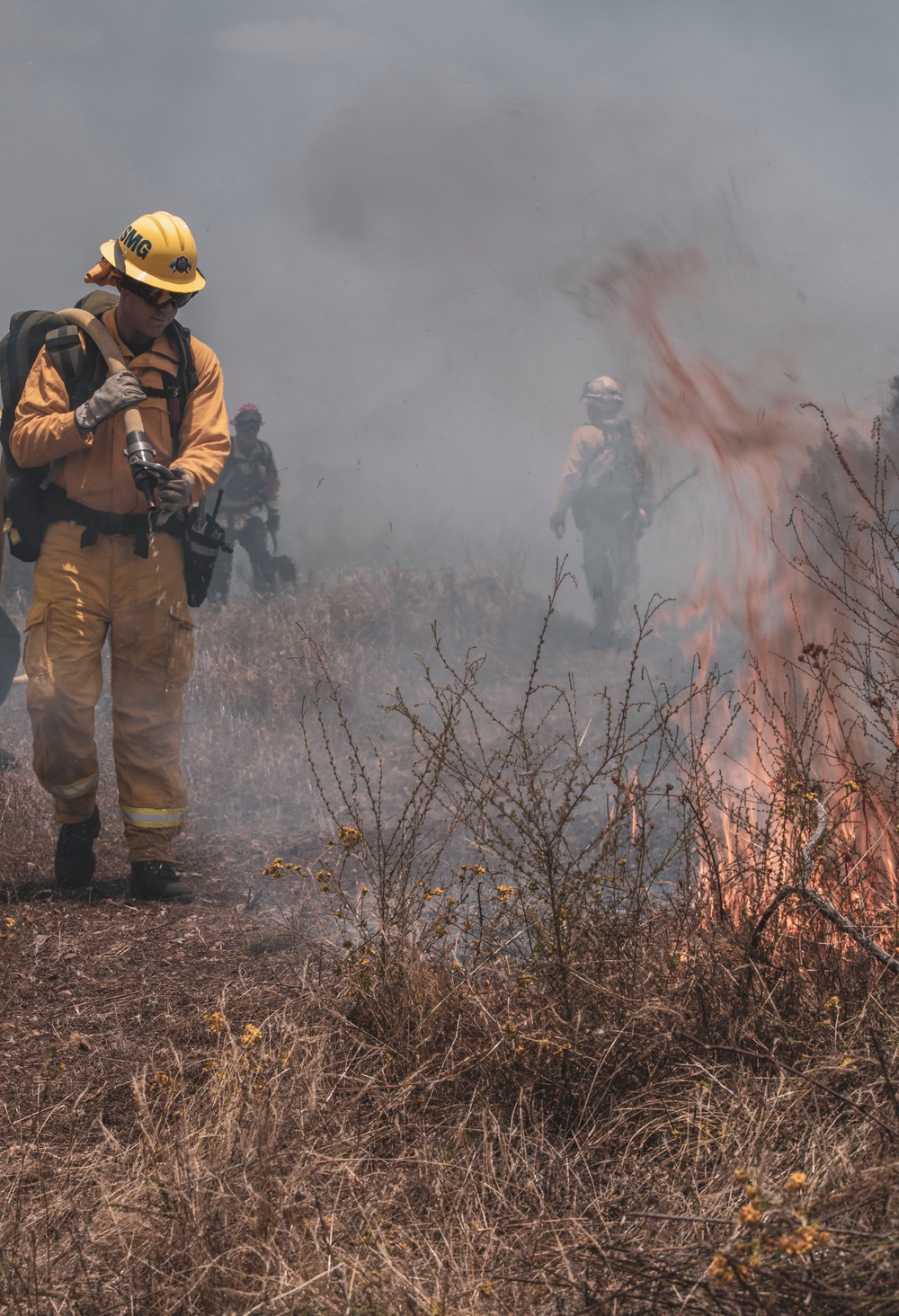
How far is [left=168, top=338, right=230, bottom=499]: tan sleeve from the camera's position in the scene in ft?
13.1

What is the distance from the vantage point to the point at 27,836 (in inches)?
179

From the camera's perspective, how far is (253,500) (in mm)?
10625

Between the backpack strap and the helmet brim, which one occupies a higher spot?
the helmet brim

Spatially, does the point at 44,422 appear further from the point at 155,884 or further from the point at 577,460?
the point at 577,460

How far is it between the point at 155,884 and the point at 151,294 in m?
2.18

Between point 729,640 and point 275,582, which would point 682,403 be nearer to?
point 729,640

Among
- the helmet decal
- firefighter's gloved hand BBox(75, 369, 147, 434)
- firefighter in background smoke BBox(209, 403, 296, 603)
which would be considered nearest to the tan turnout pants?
firefighter's gloved hand BBox(75, 369, 147, 434)

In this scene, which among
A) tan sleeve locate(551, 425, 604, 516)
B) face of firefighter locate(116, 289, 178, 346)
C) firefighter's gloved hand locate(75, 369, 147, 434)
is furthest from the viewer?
tan sleeve locate(551, 425, 604, 516)

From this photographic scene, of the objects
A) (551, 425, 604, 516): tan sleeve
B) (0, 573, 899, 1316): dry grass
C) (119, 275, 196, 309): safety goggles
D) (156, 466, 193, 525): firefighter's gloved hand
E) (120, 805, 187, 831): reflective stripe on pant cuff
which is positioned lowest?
(0, 573, 899, 1316): dry grass

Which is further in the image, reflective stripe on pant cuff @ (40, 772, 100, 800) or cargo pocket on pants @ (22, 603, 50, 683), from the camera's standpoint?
reflective stripe on pant cuff @ (40, 772, 100, 800)

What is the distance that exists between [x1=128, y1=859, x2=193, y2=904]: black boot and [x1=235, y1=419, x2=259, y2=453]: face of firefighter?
723cm

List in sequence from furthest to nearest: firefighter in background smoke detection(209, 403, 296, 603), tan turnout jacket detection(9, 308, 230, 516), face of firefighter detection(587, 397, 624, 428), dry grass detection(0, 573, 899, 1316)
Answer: firefighter in background smoke detection(209, 403, 296, 603), face of firefighter detection(587, 397, 624, 428), tan turnout jacket detection(9, 308, 230, 516), dry grass detection(0, 573, 899, 1316)

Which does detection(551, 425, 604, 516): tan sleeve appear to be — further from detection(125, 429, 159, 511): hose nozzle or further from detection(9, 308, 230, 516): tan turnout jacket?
detection(125, 429, 159, 511): hose nozzle

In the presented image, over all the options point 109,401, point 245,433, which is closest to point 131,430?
point 109,401
